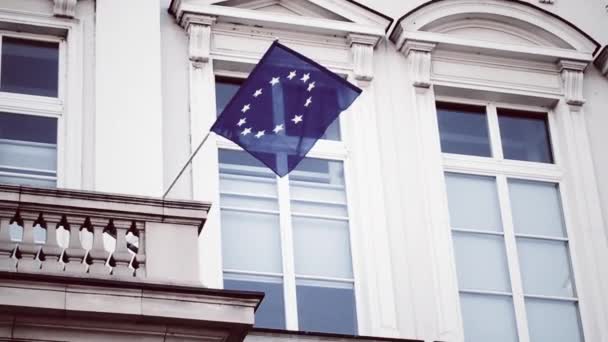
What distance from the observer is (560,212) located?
17.0 meters

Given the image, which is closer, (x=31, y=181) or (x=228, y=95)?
(x=31, y=181)

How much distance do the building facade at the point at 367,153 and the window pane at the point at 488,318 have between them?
21 millimetres

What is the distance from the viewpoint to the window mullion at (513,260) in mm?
16047

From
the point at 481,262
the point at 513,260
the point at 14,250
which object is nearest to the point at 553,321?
the point at 513,260

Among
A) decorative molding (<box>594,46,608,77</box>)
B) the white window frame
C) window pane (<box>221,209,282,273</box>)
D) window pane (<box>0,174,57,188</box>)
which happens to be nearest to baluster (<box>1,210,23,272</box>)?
the white window frame

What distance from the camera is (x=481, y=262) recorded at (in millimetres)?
16391

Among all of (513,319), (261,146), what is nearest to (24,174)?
(261,146)

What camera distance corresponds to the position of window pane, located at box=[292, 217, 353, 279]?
624 inches

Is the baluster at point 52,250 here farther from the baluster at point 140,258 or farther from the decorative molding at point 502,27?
the decorative molding at point 502,27

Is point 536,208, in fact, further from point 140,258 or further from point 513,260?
point 140,258

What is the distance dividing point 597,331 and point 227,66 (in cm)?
431

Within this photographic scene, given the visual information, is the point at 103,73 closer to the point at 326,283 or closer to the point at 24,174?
the point at 24,174

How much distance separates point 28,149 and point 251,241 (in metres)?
2.18

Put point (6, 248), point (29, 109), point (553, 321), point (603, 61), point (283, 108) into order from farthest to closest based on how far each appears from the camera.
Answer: point (603, 61)
point (553, 321)
point (29, 109)
point (283, 108)
point (6, 248)
